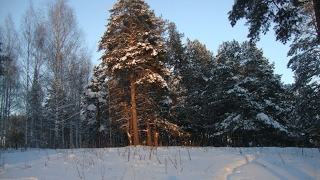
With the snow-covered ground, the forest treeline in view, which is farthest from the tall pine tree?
the snow-covered ground

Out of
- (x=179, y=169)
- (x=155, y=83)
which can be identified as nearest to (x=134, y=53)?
(x=155, y=83)

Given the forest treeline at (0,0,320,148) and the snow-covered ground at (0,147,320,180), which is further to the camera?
the forest treeline at (0,0,320,148)

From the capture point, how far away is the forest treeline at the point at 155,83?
13938 millimetres

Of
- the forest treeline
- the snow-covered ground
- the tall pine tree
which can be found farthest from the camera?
the tall pine tree

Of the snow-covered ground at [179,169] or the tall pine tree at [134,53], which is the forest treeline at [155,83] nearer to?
the tall pine tree at [134,53]

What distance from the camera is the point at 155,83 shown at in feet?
56.3

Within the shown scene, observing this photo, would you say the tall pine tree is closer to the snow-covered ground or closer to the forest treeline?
the forest treeline

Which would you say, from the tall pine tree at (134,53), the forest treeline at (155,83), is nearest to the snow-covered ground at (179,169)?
the forest treeline at (155,83)

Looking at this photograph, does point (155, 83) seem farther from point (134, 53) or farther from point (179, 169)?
point (179, 169)

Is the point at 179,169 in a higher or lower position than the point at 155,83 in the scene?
lower

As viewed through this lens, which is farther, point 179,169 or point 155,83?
point 155,83

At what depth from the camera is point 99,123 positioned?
29812mm

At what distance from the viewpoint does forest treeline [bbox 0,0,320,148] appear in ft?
45.7

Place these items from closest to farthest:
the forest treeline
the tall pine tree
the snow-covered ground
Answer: the snow-covered ground, the forest treeline, the tall pine tree
